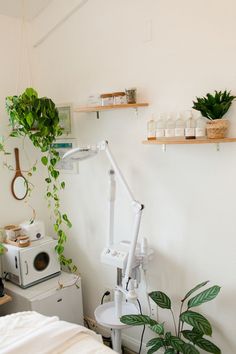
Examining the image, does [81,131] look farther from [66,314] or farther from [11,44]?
[66,314]

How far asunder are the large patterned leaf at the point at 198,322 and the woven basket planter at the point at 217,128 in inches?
40.3

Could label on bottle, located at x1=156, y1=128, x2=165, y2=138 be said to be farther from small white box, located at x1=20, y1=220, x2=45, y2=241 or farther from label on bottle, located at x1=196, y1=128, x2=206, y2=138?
small white box, located at x1=20, y1=220, x2=45, y2=241

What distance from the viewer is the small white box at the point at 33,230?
2549 millimetres

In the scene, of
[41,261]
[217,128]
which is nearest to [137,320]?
[41,261]

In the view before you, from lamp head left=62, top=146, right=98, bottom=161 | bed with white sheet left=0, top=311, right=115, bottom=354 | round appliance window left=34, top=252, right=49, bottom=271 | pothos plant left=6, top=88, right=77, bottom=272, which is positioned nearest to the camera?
bed with white sheet left=0, top=311, right=115, bottom=354

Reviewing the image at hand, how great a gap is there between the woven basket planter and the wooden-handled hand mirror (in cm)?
170

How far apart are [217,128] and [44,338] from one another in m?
1.35

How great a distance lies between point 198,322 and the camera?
1.79 m

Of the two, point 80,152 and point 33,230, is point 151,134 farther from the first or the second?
point 33,230

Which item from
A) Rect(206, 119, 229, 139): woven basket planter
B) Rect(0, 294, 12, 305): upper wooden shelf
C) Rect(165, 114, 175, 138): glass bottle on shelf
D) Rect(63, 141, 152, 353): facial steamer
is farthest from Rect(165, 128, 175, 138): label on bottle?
Rect(0, 294, 12, 305): upper wooden shelf

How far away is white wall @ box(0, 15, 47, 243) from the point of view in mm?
2621

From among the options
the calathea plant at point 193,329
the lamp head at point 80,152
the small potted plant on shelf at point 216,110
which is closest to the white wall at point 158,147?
the small potted plant on shelf at point 216,110

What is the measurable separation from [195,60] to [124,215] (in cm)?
118

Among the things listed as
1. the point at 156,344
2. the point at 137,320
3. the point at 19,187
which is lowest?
the point at 156,344
